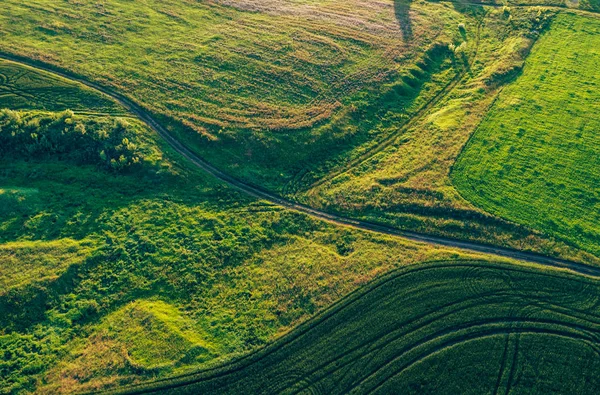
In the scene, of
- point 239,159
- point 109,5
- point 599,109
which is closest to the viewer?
point 239,159

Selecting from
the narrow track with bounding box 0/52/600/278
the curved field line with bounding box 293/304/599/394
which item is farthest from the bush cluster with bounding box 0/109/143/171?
the curved field line with bounding box 293/304/599/394

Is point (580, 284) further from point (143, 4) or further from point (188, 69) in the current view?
point (143, 4)

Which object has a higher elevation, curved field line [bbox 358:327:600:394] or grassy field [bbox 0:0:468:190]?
grassy field [bbox 0:0:468:190]

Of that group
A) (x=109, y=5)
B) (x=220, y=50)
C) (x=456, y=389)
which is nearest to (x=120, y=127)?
(x=220, y=50)

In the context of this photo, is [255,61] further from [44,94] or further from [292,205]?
[44,94]

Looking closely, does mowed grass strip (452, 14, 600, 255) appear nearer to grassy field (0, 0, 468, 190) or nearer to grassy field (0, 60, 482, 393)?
grassy field (0, 60, 482, 393)

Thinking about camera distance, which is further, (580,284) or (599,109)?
(599,109)
